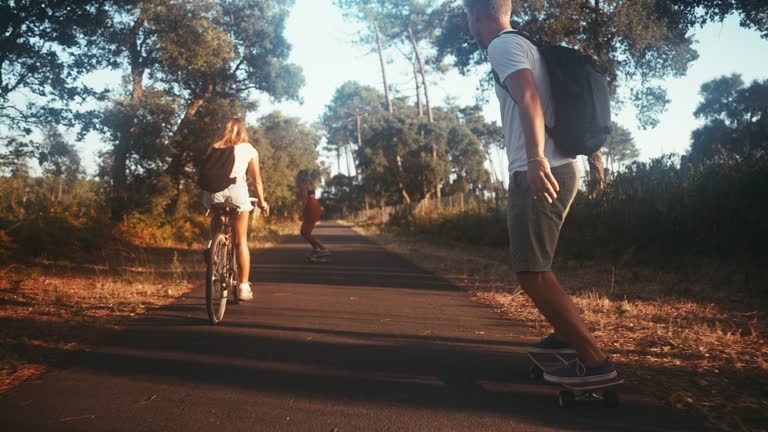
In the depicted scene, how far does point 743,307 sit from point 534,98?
4460 mm

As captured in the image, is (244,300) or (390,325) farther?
(244,300)

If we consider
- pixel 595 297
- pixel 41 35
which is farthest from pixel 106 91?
pixel 595 297

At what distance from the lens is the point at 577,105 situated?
2830 mm

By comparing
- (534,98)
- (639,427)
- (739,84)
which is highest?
(739,84)

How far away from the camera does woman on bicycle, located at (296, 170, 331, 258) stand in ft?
37.4

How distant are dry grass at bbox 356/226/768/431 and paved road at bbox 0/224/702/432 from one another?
0.28 m

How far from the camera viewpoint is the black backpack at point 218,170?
5.67 meters

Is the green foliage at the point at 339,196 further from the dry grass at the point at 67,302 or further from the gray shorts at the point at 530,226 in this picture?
the gray shorts at the point at 530,226

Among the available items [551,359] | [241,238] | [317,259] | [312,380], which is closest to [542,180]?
[551,359]

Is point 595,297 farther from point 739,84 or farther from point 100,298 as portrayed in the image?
point 739,84

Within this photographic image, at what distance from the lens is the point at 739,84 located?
44531 millimetres

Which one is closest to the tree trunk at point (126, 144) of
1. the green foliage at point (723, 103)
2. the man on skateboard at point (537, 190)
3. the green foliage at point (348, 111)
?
the man on skateboard at point (537, 190)

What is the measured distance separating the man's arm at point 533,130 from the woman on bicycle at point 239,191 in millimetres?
3528

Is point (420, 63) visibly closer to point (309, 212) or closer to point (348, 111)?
point (309, 212)
